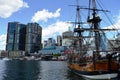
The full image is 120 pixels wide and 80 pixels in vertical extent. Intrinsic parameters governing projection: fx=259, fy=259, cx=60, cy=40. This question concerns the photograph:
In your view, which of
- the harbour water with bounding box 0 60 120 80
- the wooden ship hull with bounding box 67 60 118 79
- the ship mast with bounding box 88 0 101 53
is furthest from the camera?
the ship mast with bounding box 88 0 101 53

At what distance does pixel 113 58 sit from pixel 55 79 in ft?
41.8

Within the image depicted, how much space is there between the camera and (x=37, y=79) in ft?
177

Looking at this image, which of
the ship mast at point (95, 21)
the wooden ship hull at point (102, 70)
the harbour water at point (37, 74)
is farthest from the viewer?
the ship mast at point (95, 21)

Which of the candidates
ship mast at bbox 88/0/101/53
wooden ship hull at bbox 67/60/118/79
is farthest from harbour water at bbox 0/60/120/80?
ship mast at bbox 88/0/101/53

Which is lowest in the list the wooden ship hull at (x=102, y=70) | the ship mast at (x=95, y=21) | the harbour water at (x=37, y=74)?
the harbour water at (x=37, y=74)

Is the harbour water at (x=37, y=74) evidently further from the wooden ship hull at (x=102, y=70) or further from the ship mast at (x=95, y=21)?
the ship mast at (x=95, y=21)

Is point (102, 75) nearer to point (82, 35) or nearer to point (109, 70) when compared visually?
point (109, 70)

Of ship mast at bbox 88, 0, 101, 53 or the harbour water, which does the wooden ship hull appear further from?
ship mast at bbox 88, 0, 101, 53

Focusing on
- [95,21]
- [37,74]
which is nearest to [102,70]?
[95,21]

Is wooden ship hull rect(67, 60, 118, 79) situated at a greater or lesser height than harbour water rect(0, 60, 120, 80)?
greater

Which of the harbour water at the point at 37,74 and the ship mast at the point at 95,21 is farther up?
the ship mast at the point at 95,21

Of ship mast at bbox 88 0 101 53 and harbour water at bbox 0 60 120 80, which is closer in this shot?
harbour water at bbox 0 60 120 80

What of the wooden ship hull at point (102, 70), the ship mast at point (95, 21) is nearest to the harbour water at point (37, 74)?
the wooden ship hull at point (102, 70)

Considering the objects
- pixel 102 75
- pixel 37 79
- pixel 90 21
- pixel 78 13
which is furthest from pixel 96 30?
pixel 78 13
